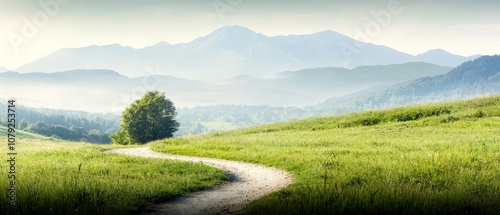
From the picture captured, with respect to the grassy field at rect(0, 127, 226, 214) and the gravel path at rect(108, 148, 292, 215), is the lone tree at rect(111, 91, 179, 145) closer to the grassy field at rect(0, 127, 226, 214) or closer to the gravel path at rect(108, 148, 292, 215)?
the grassy field at rect(0, 127, 226, 214)

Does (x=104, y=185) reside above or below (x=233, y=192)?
above

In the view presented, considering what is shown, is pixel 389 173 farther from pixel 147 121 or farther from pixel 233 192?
pixel 147 121

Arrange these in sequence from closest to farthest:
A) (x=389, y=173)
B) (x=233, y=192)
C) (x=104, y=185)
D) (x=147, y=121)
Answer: (x=104, y=185)
(x=389, y=173)
(x=233, y=192)
(x=147, y=121)

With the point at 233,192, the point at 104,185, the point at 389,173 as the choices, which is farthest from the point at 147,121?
the point at 389,173

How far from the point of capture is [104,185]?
581 inches

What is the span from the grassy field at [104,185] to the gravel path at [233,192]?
0.56m

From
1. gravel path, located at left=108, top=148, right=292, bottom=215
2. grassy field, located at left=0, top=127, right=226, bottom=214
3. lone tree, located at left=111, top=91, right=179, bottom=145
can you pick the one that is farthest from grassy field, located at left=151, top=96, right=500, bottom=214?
lone tree, located at left=111, top=91, right=179, bottom=145

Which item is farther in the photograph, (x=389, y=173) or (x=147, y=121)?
(x=147, y=121)

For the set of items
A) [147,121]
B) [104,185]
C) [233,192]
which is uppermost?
[147,121]

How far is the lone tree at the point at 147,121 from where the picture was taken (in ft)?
255

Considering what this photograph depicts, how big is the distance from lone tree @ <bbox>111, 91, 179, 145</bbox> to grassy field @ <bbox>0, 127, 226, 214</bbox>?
55.2m

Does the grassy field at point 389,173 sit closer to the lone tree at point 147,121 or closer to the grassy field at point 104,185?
the grassy field at point 104,185

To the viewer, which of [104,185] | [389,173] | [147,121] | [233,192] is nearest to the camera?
[104,185]

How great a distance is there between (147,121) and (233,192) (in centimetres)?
6449
